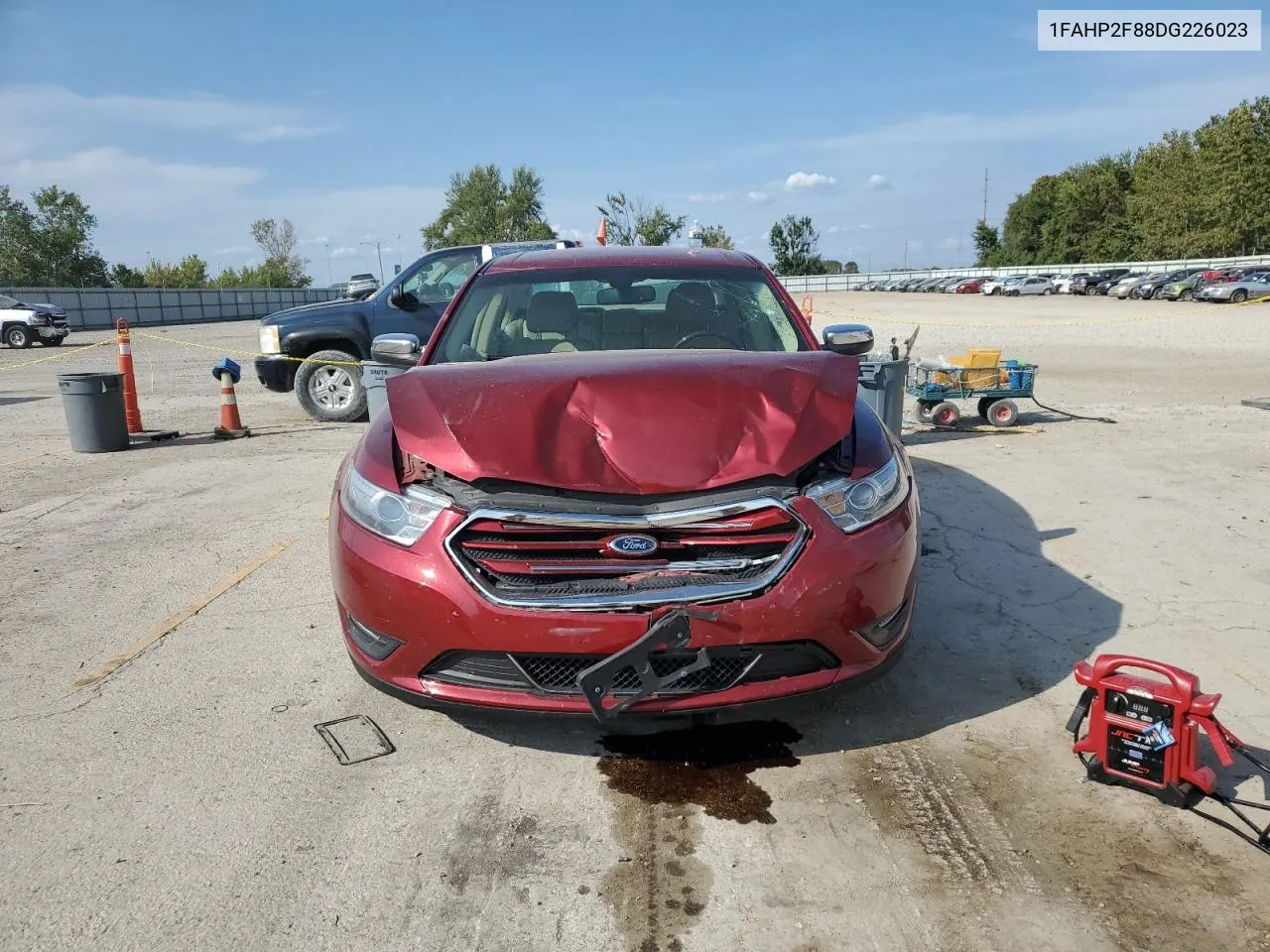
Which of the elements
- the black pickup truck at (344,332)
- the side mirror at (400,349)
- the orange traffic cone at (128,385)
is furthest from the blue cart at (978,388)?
the orange traffic cone at (128,385)

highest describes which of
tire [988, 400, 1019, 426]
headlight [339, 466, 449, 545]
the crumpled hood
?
the crumpled hood

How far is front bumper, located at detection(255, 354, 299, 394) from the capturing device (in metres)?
11.1

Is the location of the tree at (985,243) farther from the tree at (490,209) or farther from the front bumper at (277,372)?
the front bumper at (277,372)

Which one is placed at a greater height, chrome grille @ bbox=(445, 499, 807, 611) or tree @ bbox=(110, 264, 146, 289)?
tree @ bbox=(110, 264, 146, 289)

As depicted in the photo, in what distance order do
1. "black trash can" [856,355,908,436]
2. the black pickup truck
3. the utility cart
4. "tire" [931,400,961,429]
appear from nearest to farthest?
"black trash can" [856,355,908,436] < the utility cart < "tire" [931,400,961,429] < the black pickup truck

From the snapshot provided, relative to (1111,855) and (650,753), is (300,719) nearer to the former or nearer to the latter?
(650,753)

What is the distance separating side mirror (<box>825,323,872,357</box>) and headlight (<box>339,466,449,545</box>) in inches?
87.3

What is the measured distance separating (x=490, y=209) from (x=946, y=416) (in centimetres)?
7230

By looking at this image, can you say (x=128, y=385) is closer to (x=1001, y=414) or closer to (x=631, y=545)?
(x=1001, y=414)

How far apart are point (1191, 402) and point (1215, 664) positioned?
339 inches

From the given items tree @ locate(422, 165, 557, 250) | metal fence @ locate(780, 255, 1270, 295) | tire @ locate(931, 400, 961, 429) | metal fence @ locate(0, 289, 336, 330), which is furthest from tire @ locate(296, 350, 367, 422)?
tree @ locate(422, 165, 557, 250)

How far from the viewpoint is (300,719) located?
3.46 m

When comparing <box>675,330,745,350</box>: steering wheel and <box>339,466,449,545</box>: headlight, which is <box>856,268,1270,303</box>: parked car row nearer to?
<box>675,330,745,350</box>: steering wheel

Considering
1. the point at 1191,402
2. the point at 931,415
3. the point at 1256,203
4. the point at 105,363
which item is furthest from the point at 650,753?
the point at 1256,203
